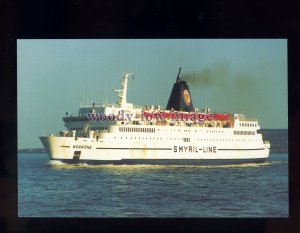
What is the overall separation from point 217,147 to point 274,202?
509 mm

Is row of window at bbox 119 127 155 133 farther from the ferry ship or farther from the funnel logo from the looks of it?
the funnel logo

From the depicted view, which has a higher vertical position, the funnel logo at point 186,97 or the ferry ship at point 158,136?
the funnel logo at point 186,97

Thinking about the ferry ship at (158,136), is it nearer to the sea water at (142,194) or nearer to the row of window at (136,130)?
the row of window at (136,130)

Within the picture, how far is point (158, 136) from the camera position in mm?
8195

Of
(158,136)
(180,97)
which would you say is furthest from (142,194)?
(180,97)

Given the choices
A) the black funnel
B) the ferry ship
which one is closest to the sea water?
the ferry ship

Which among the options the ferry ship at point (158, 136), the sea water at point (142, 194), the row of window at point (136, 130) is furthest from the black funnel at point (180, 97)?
the sea water at point (142, 194)

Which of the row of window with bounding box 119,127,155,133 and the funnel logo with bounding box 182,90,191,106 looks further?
the row of window with bounding box 119,127,155,133

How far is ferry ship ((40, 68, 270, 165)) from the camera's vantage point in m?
8.09

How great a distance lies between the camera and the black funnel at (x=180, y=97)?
8.05 meters

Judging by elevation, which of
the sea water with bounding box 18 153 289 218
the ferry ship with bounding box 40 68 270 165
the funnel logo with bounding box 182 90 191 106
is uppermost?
the funnel logo with bounding box 182 90 191 106

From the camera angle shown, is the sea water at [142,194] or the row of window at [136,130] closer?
the sea water at [142,194]

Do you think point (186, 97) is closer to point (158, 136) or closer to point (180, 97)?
point (180, 97)
